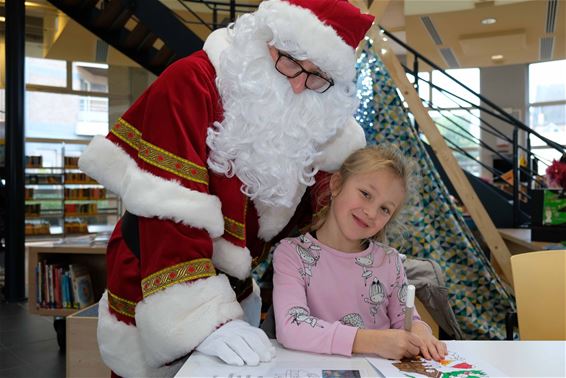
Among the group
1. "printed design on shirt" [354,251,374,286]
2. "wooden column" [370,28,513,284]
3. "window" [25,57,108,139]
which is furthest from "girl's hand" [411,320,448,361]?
"window" [25,57,108,139]

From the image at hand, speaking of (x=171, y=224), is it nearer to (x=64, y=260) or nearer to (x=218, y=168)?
(x=218, y=168)

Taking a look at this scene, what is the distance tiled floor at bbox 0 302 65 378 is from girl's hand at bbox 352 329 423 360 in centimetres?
252

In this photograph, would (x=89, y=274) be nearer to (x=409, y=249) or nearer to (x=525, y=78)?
(x=409, y=249)

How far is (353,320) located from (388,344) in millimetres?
295

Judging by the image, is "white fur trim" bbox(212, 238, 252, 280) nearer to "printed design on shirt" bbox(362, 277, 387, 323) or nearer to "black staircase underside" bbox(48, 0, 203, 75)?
"printed design on shirt" bbox(362, 277, 387, 323)

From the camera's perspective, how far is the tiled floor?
305 centimetres

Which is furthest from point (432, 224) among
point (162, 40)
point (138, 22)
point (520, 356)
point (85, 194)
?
point (85, 194)

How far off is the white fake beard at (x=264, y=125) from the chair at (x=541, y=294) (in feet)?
3.11

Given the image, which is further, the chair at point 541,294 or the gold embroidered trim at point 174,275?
the chair at point 541,294

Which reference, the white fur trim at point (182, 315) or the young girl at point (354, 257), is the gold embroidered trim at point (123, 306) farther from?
the young girl at point (354, 257)

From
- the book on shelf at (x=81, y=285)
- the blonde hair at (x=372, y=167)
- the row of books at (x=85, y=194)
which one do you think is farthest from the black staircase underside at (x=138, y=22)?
the row of books at (x=85, y=194)

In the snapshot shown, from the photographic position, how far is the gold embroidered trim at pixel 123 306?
49.0 inches

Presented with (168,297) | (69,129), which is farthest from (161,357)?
(69,129)

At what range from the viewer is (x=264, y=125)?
1.31m
